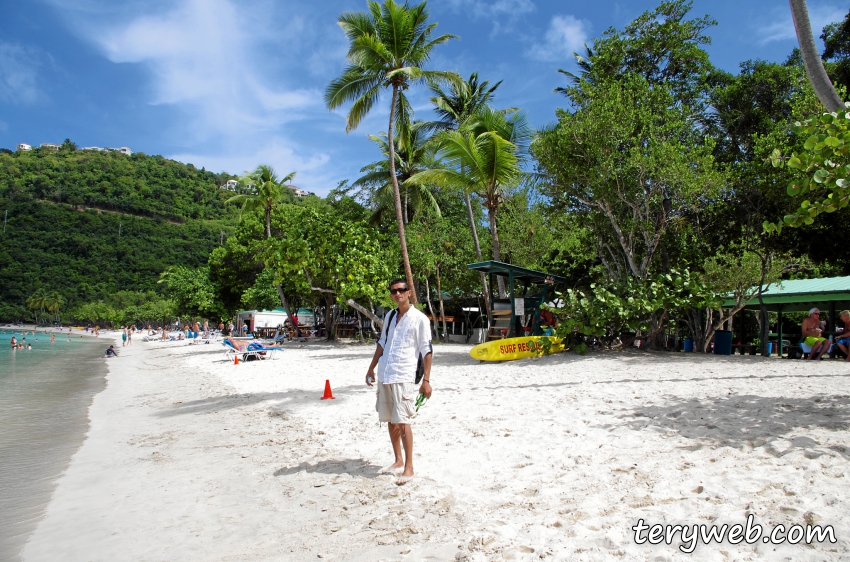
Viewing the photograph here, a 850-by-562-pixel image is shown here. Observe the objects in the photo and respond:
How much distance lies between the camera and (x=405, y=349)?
4172 millimetres

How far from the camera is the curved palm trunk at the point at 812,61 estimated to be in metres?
5.28

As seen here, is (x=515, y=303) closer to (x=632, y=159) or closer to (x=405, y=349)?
(x=632, y=159)

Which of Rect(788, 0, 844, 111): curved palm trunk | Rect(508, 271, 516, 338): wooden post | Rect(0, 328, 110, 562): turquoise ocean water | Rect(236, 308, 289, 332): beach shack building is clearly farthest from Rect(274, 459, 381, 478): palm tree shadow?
Rect(236, 308, 289, 332): beach shack building

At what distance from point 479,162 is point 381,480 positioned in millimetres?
12106

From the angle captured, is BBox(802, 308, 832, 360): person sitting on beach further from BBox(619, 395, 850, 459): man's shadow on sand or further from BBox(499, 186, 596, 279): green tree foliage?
BBox(499, 186, 596, 279): green tree foliage

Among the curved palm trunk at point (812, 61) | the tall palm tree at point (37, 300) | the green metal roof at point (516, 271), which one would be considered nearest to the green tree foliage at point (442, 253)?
the green metal roof at point (516, 271)

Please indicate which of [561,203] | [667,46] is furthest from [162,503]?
[667,46]

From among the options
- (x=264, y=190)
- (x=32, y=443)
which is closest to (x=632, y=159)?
(x=32, y=443)

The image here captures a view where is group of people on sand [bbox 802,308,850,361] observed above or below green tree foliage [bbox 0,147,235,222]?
below

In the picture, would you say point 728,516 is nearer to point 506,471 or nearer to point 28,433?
point 506,471

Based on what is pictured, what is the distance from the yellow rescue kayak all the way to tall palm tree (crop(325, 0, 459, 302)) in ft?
11.5

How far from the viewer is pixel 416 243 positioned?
22219 millimetres

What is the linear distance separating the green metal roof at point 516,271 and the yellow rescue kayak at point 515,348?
1.85 metres

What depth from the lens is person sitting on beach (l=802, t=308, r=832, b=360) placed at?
11.2 meters
